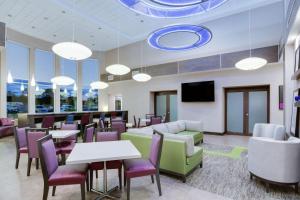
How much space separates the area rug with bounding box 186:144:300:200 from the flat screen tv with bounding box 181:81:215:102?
11.8 feet

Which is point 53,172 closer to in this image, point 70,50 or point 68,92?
point 70,50

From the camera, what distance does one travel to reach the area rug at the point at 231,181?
2793 millimetres

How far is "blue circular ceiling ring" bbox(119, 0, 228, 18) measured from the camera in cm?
290

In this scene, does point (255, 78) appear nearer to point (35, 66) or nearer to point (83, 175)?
point (83, 175)

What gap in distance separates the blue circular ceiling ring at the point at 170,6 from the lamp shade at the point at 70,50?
60.2 inches

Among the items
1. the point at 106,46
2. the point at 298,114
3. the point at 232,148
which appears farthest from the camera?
the point at 106,46

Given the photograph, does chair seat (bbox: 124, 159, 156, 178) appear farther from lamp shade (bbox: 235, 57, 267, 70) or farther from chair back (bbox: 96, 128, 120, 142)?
lamp shade (bbox: 235, 57, 267, 70)

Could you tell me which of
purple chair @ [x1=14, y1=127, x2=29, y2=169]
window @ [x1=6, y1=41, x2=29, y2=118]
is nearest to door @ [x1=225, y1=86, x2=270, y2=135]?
purple chair @ [x1=14, y1=127, x2=29, y2=169]

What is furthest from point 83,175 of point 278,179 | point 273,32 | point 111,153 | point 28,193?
point 273,32

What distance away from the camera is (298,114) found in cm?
354

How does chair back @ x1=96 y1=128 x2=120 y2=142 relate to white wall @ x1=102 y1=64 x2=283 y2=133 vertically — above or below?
below

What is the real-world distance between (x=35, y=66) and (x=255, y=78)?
1043 centimetres

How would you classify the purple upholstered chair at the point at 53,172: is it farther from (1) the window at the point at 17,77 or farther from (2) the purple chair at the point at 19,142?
(1) the window at the point at 17,77

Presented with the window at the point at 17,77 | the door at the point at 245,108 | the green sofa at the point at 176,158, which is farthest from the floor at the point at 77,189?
the window at the point at 17,77
